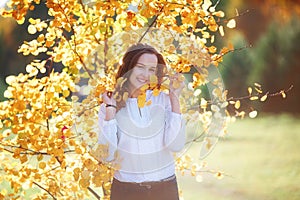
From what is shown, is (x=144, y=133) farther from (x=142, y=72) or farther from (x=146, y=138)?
(x=142, y=72)

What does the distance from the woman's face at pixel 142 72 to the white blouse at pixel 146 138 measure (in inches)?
1.1

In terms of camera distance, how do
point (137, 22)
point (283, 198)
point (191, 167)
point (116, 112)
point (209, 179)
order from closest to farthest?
1. point (116, 112)
2. point (137, 22)
3. point (191, 167)
4. point (283, 198)
5. point (209, 179)

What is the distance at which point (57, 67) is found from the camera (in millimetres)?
3443

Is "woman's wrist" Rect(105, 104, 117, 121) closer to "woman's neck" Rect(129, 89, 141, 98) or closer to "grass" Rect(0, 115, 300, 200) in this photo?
"woman's neck" Rect(129, 89, 141, 98)

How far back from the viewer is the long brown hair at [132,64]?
4.13ft

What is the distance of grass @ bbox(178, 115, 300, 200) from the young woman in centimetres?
143

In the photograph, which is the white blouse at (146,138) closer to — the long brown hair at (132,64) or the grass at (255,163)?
the long brown hair at (132,64)

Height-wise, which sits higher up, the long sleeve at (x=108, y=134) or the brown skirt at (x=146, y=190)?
the long sleeve at (x=108, y=134)

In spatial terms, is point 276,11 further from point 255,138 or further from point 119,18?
point 119,18

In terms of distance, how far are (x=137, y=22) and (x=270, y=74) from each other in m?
2.83

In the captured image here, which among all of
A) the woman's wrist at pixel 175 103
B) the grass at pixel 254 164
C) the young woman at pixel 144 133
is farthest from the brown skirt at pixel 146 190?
the grass at pixel 254 164

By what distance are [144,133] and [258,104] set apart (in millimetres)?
2965

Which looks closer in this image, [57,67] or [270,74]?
[57,67]

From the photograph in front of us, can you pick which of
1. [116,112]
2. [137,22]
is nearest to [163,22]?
[137,22]
